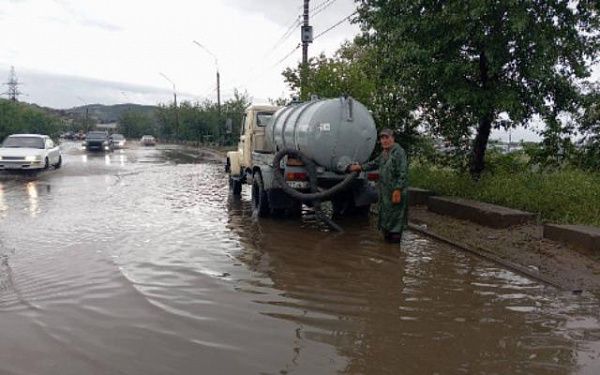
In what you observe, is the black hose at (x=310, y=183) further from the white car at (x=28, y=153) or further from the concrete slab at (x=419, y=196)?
the white car at (x=28, y=153)

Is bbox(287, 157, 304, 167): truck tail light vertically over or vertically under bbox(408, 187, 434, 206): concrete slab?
over

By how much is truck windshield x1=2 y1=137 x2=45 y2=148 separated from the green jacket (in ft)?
59.4

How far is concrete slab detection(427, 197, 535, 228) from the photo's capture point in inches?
375

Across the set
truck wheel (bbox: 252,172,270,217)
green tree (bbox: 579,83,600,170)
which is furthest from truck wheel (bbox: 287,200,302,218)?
green tree (bbox: 579,83,600,170)

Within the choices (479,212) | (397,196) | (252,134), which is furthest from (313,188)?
(252,134)

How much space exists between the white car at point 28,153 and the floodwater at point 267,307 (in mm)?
11649

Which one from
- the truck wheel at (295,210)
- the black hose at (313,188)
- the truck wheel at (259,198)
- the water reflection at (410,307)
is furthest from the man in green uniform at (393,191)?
the truck wheel at (259,198)

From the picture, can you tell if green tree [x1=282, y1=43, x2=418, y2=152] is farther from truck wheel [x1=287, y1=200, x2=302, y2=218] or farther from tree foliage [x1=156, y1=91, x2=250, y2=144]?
tree foliage [x1=156, y1=91, x2=250, y2=144]

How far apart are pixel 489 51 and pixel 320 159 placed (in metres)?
4.05

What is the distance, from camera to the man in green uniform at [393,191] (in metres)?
8.66

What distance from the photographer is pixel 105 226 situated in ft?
32.3

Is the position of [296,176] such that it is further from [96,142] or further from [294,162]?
[96,142]

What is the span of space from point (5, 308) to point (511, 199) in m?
9.17

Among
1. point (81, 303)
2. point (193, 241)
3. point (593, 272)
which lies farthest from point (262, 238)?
point (593, 272)
